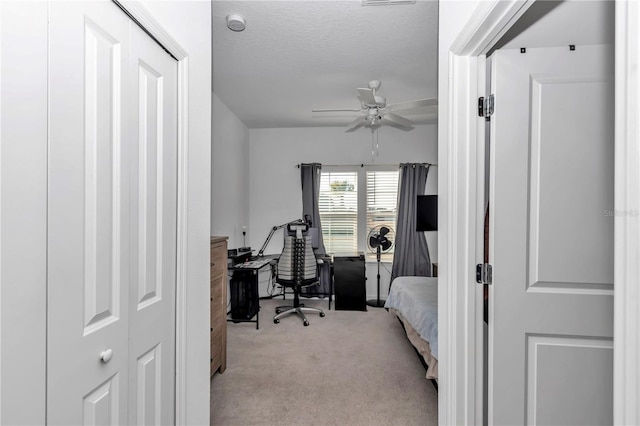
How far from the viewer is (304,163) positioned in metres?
5.21

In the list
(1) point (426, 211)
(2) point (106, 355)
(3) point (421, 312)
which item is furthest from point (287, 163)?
(2) point (106, 355)

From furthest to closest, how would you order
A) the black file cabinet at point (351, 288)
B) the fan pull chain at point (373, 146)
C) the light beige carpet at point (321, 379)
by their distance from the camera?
the fan pull chain at point (373, 146), the black file cabinet at point (351, 288), the light beige carpet at point (321, 379)

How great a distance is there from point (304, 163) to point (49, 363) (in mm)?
4562

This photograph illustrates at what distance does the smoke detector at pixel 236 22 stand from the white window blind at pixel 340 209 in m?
3.04

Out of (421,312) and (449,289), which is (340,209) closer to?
(421,312)

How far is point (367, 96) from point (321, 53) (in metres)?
0.54

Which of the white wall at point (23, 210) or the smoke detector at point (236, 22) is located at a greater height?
the smoke detector at point (236, 22)

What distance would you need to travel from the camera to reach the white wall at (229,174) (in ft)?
12.7

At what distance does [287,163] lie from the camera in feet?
17.3

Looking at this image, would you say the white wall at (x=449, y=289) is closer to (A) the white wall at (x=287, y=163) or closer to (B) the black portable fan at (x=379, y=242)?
(B) the black portable fan at (x=379, y=242)

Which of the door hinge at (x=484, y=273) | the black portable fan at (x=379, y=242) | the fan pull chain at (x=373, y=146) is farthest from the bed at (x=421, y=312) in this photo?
the fan pull chain at (x=373, y=146)

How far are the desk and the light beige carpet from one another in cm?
19

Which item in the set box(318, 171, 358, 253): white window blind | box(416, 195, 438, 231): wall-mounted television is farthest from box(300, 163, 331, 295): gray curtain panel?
box(416, 195, 438, 231): wall-mounted television

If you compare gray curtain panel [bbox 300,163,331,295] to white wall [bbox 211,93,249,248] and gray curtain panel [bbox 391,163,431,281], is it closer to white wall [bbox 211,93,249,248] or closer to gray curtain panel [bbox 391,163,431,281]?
white wall [bbox 211,93,249,248]
